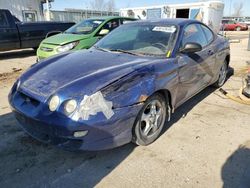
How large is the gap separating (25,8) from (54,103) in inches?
757

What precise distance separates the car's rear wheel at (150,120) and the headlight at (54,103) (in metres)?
0.90

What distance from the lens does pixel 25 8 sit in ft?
61.9

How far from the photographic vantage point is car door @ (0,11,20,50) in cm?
900

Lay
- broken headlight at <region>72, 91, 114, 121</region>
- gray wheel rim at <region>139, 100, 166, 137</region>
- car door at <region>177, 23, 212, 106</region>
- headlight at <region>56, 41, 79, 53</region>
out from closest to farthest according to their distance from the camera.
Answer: broken headlight at <region>72, 91, 114, 121</region>
gray wheel rim at <region>139, 100, 166, 137</region>
car door at <region>177, 23, 212, 106</region>
headlight at <region>56, 41, 79, 53</region>

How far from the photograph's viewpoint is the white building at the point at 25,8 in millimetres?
18156

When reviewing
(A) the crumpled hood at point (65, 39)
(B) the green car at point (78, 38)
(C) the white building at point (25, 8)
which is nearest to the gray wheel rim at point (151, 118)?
(B) the green car at point (78, 38)

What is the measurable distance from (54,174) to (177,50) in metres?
2.29

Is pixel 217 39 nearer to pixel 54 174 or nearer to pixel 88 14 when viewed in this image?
pixel 54 174

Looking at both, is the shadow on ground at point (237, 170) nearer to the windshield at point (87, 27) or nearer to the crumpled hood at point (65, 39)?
the crumpled hood at point (65, 39)

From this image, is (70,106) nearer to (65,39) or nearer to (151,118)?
(151,118)

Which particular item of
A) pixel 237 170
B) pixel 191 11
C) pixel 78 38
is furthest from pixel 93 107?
pixel 191 11

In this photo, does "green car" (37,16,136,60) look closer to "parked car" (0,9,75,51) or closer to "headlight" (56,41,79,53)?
"headlight" (56,41,79,53)

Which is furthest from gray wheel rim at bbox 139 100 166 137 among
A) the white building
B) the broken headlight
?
the white building

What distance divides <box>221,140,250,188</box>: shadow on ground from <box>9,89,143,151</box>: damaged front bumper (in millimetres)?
1151
